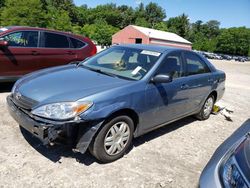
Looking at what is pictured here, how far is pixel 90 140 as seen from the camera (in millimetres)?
3484

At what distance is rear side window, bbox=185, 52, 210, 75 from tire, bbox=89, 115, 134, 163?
1930mm

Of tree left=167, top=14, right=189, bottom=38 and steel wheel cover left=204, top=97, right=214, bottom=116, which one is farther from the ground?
tree left=167, top=14, right=189, bottom=38

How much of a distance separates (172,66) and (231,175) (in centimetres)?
289

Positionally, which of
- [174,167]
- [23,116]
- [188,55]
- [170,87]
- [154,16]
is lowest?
[174,167]

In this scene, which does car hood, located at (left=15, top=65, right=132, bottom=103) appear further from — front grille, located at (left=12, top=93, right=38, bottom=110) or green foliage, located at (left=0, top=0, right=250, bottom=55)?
green foliage, located at (left=0, top=0, right=250, bottom=55)

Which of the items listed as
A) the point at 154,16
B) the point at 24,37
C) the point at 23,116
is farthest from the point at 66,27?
the point at 154,16

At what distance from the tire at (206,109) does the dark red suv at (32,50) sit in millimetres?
3731

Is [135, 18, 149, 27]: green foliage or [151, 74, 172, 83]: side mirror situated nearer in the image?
[151, 74, 172, 83]: side mirror

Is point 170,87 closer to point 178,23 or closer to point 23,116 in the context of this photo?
point 23,116

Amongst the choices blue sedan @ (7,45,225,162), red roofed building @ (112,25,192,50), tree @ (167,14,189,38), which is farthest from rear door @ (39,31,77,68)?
tree @ (167,14,189,38)

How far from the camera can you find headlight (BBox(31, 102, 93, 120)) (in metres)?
3.36

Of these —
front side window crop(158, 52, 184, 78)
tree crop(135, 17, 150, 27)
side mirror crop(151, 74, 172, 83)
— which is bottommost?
side mirror crop(151, 74, 172, 83)

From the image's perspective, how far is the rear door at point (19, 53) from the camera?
6.56m

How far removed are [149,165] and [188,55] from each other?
95.7 inches
